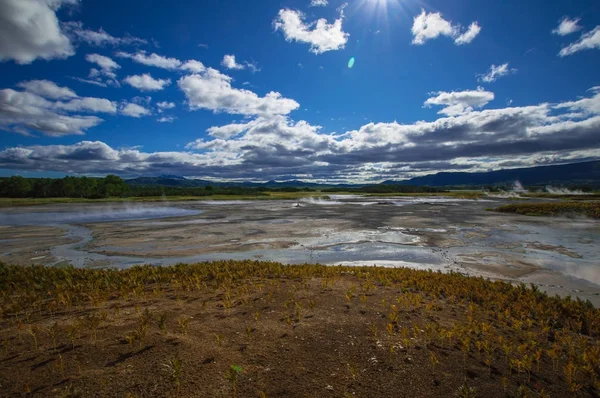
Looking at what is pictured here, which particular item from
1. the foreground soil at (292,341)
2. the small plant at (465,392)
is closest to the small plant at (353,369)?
the foreground soil at (292,341)

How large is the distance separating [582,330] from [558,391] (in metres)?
4.48

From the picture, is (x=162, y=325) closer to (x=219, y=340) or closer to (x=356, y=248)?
(x=219, y=340)

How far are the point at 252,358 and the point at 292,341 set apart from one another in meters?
1.04

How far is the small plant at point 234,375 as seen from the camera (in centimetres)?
501

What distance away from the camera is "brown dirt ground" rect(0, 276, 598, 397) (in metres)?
5.10

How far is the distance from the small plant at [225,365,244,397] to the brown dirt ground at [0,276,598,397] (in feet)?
0.27

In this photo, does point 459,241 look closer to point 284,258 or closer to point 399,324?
point 284,258

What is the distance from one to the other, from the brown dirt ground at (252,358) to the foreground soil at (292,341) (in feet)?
0.09

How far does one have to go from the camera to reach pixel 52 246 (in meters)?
24.8

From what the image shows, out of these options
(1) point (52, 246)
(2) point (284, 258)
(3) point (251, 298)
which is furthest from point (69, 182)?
Answer: (3) point (251, 298)

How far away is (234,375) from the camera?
514 cm

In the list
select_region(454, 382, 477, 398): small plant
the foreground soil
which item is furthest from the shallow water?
select_region(454, 382, 477, 398): small plant

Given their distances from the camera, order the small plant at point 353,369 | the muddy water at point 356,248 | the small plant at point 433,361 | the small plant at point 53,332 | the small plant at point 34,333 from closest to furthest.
Result: the small plant at point 353,369, the small plant at point 433,361, the small plant at point 34,333, the small plant at point 53,332, the muddy water at point 356,248

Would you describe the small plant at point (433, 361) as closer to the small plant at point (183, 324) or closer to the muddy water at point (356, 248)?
the small plant at point (183, 324)
